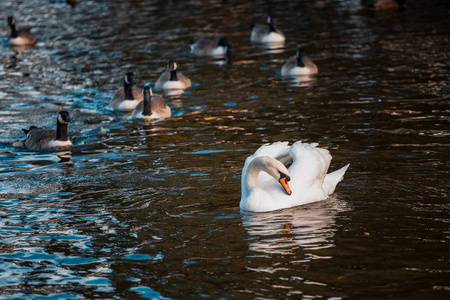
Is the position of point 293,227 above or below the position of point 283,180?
below

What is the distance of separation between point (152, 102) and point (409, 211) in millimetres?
9750

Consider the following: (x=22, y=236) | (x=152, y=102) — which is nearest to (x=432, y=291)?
(x=22, y=236)

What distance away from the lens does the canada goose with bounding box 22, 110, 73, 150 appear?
16328mm

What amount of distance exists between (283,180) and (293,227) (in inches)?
33.4

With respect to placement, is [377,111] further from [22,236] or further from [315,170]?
[22,236]

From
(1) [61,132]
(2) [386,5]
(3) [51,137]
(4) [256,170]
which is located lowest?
(3) [51,137]

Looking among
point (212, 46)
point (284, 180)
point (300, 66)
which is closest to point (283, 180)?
point (284, 180)

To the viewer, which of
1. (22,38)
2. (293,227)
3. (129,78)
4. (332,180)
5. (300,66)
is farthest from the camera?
(22,38)

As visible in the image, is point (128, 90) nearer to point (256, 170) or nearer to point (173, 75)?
point (173, 75)

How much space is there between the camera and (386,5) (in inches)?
1384

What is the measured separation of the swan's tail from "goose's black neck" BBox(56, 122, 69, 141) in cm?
694

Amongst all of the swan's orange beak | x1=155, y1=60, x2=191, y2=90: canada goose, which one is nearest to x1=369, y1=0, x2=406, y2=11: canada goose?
x1=155, y1=60, x2=191, y2=90: canada goose

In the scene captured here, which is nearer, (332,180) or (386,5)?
(332,180)

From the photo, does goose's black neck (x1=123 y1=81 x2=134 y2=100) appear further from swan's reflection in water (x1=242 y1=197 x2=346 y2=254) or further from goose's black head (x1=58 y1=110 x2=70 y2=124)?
swan's reflection in water (x1=242 y1=197 x2=346 y2=254)
